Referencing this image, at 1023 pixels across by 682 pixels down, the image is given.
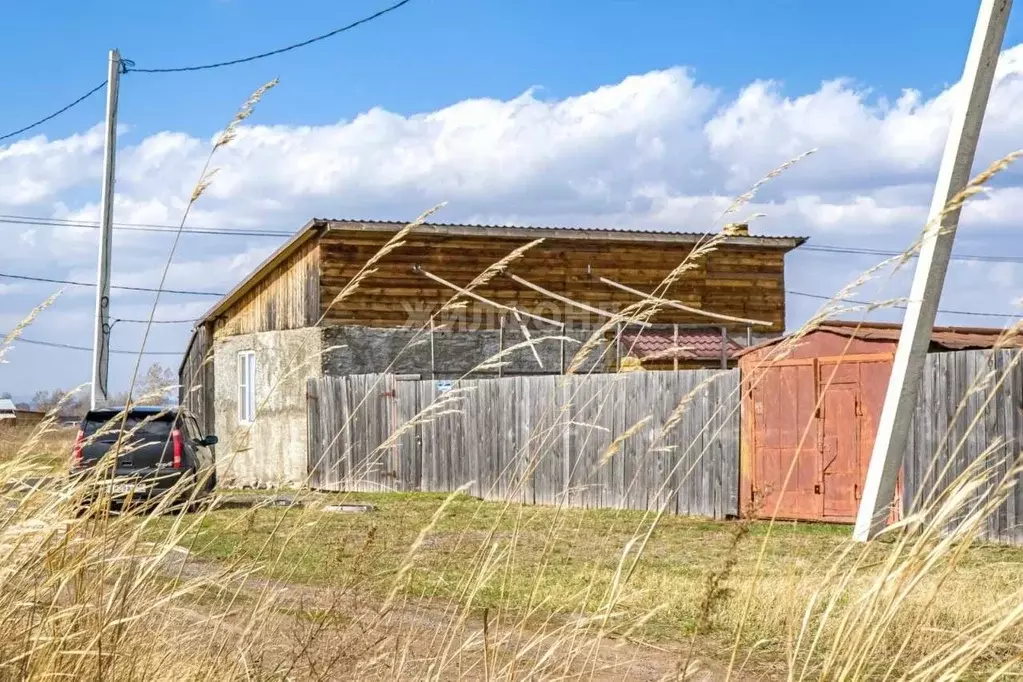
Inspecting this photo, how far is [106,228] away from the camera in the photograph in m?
21.1

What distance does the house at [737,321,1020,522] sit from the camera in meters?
13.5

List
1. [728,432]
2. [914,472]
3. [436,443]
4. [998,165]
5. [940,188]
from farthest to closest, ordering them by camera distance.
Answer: [436,443], [728,432], [914,472], [940,188], [998,165]

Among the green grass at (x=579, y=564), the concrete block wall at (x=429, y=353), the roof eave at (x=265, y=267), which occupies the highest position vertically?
the roof eave at (x=265, y=267)

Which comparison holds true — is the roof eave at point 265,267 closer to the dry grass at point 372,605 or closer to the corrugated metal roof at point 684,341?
the corrugated metal roof at point 684,341

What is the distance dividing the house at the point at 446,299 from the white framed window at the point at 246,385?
0.05 metres

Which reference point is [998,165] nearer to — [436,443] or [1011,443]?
[1011,443]

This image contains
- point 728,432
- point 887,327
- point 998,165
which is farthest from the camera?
point 728,432

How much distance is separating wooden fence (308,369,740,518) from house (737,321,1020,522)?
409 mm

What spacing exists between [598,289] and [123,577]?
2267 cm

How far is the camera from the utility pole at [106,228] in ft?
69.0

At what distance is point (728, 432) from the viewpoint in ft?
50.3

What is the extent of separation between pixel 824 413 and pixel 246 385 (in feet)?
56.9

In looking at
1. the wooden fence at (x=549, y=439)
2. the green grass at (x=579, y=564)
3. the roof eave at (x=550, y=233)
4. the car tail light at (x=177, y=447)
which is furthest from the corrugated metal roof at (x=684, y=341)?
the car tail light at (x=177, y=447)

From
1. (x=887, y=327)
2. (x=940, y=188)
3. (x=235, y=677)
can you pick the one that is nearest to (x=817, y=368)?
(x=887, y=327)
